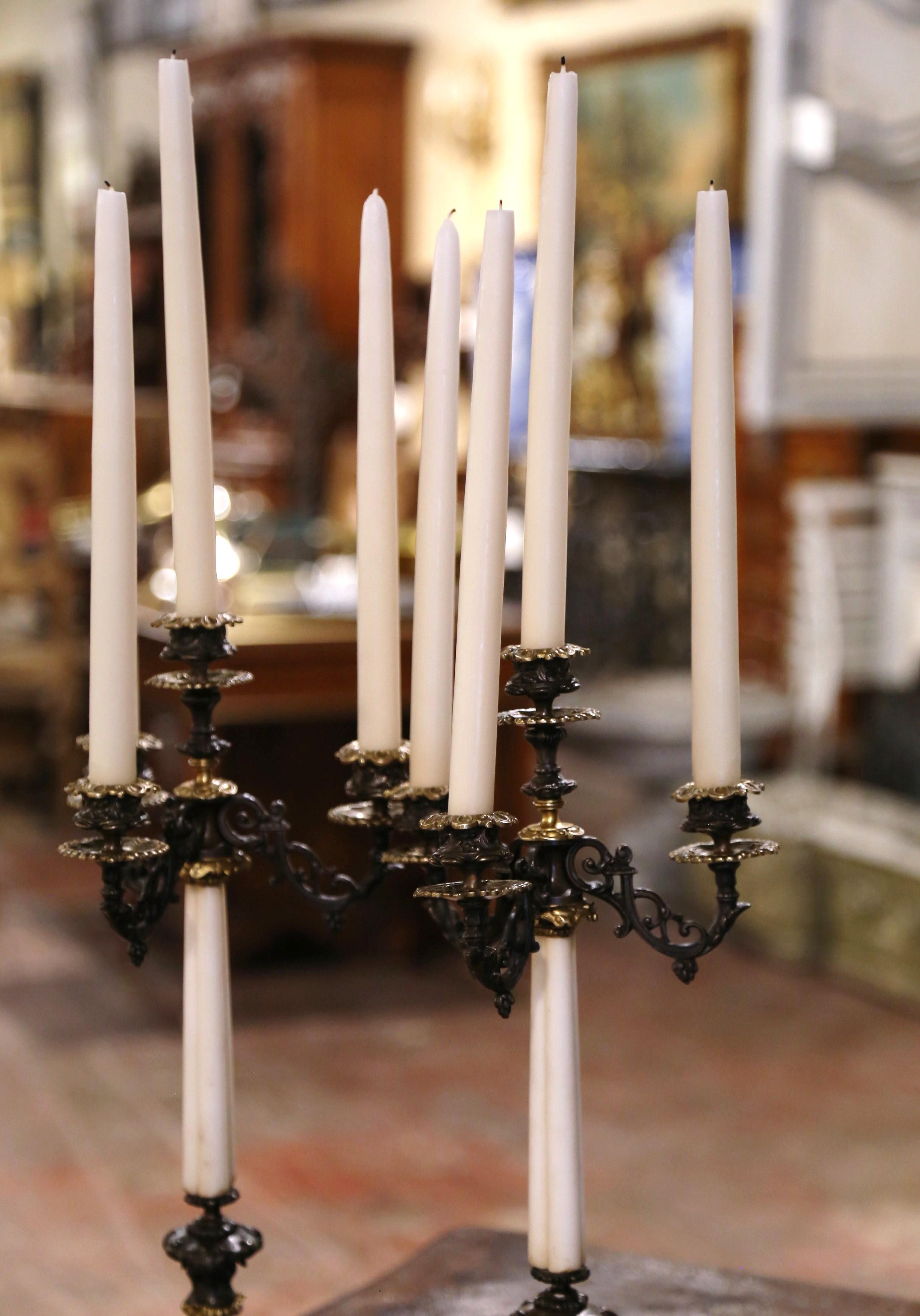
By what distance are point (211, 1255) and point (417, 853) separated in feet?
0.95

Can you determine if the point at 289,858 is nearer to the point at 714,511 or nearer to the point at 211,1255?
the point at 211,1255

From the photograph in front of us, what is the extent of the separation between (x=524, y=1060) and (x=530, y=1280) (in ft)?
8.65

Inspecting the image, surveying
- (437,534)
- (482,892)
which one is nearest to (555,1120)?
(482,892)

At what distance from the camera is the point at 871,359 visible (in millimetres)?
4801

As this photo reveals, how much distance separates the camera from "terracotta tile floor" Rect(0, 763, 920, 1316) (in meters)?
2.83

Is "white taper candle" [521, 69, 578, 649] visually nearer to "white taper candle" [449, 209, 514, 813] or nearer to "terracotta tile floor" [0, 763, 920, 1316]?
"white taper candle" [449, 209, 514, 813]

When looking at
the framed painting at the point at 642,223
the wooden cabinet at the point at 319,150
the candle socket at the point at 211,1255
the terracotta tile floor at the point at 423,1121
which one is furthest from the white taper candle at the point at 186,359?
the wooden cabinet at the point at 319,150

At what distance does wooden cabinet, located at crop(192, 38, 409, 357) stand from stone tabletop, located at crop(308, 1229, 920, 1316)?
724cm

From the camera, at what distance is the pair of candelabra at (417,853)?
914 millimetres

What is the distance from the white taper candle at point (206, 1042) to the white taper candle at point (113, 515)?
0.46 ft

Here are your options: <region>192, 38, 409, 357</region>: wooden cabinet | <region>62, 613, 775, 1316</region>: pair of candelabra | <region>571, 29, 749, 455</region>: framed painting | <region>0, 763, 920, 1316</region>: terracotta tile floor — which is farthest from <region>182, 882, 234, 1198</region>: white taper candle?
<region>192, 38, 409, 357</region>: wooden cabinet

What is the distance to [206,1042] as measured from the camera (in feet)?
3.54

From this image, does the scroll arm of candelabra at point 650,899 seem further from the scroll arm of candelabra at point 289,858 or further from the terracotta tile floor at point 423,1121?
the terracotta tile floor at point 423,1121

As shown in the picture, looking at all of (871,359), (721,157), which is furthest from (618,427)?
(871,359)
